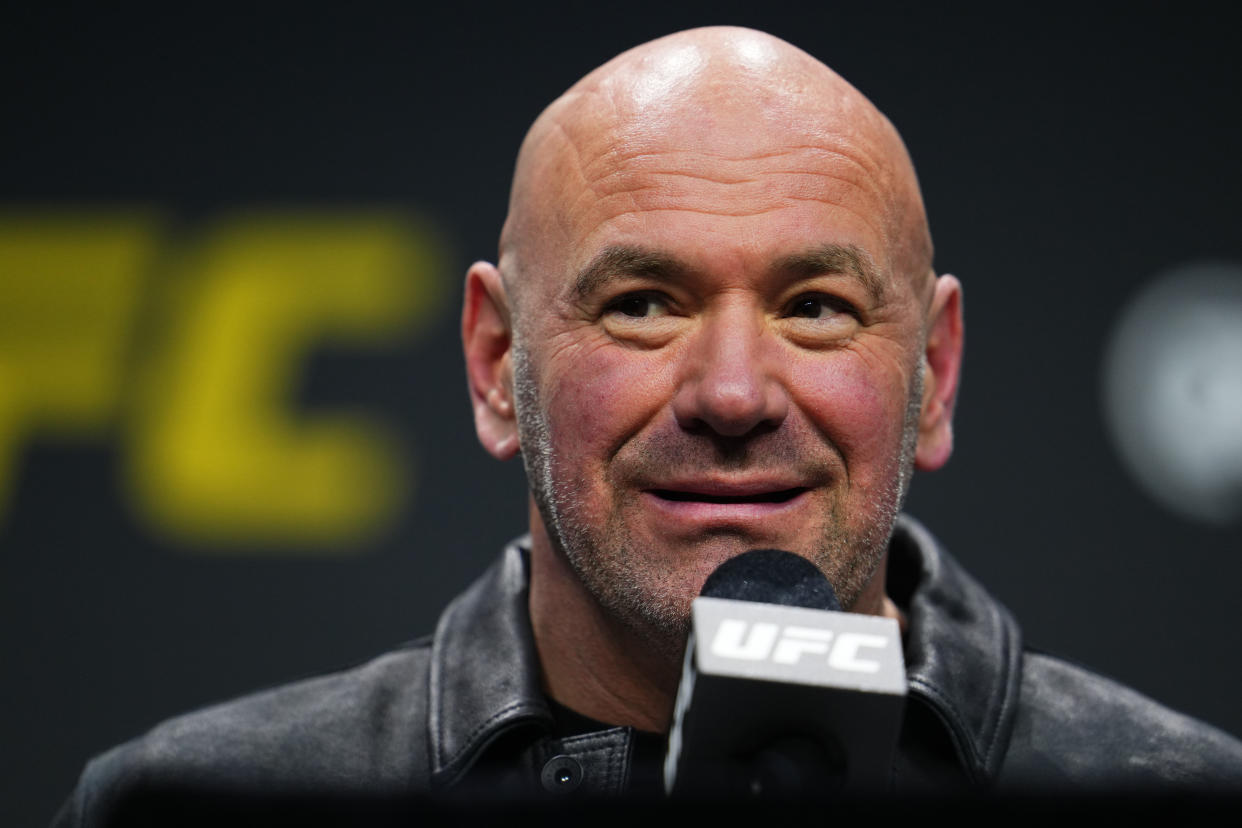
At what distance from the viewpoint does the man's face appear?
1528mm

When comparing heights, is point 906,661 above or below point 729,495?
below

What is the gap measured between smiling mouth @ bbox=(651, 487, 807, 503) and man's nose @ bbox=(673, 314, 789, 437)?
7 cm

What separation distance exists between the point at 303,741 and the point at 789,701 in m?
1.06

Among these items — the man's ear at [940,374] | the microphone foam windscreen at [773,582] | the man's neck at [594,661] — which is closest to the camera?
the microphone foam windscreen at [773,582]

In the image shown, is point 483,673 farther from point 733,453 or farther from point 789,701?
point 789,701

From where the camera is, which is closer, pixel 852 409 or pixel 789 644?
pixel 789 644

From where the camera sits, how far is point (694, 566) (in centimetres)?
154

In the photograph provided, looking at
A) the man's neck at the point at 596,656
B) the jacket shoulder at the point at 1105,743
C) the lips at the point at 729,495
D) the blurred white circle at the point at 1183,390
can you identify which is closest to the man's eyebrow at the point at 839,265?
the lips at the point at 729,495

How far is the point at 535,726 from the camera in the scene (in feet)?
5.68

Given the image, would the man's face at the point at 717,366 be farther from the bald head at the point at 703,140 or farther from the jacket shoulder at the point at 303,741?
the jacket shoulder at the point at 303,741

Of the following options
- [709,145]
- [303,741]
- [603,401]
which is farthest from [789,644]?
[303,741]

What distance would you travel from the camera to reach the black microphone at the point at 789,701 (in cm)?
95

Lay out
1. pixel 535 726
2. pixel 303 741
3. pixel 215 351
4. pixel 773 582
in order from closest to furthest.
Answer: pixel 773 582 < pixel 535 726 < pixel 303 741 < pixel 215 351

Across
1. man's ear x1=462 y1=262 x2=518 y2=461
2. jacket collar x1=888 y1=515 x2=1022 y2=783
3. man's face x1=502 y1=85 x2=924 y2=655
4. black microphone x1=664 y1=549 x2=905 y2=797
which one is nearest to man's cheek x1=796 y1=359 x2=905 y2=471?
man's face x1=502 y1=85 x2=924 y2=655
